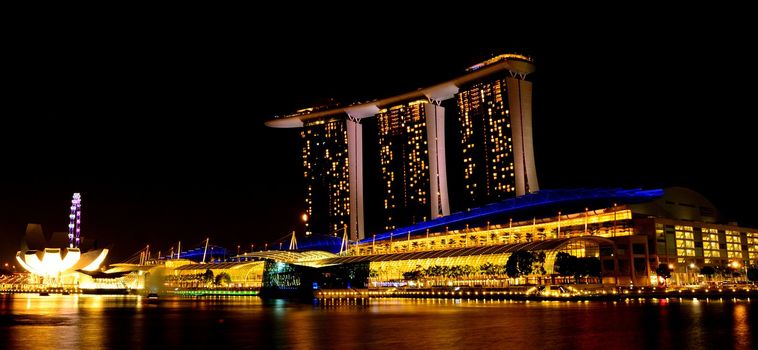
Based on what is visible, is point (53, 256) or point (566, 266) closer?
point (566, 266)

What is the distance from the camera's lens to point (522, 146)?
375ft

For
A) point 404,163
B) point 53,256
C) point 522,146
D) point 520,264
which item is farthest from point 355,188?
point 520,264

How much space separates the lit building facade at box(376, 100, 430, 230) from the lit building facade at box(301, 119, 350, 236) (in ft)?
36.8

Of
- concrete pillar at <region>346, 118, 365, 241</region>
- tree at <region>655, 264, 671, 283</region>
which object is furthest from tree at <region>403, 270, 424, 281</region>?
concrete pillar at <region>346, 118, 365, 241</region>

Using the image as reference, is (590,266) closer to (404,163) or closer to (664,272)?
(664,272)

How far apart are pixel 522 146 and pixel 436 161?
80.1ft

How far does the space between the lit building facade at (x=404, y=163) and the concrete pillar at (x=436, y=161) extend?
1.94m

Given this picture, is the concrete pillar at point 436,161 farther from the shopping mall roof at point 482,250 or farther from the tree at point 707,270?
the tree at point 707,270

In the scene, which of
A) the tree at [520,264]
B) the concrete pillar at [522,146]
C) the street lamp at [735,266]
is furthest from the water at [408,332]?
the concrete pillar at [522,146]

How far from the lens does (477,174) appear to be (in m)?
124

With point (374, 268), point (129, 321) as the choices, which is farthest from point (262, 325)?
point (374, 268)

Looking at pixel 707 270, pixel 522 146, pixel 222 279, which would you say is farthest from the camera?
pixel 522 146

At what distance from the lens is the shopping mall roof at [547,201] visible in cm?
9444

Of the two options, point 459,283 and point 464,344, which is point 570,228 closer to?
point 459,283
